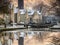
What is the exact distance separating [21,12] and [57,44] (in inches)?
24.1

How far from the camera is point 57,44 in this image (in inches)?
85.0

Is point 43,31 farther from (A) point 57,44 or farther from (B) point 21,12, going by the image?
(B) point 21,12

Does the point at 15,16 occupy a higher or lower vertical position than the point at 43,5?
lower

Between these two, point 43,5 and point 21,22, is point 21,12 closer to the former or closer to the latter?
point 21,22

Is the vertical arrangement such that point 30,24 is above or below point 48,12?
below

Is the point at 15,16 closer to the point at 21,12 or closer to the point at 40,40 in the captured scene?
the point at 21,12

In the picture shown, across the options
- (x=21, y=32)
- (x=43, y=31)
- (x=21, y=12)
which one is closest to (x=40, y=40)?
(x=43, y=31)

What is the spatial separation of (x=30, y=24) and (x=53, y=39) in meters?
0.35

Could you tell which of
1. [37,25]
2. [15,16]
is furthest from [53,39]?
[15,16]

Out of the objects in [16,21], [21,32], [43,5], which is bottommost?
[21,32]

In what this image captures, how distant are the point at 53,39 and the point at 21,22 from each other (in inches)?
18.2

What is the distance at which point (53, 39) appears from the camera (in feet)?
7.10

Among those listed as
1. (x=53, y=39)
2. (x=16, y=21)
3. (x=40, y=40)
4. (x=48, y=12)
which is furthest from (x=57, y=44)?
(x=16, y=21)

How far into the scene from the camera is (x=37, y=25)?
2.17m
